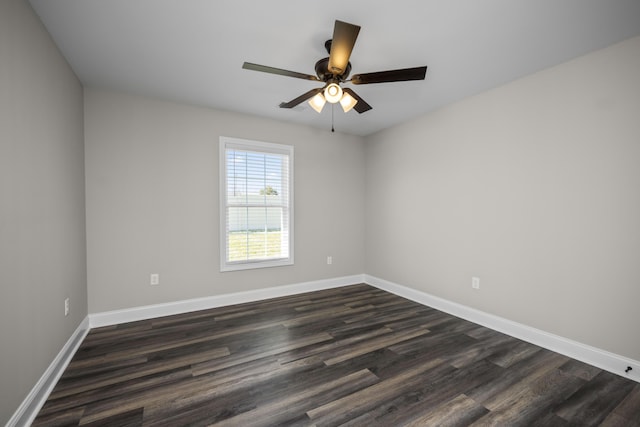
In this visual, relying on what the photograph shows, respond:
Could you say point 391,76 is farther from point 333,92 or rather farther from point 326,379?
point 326,379

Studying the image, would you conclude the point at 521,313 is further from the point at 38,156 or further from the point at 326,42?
the point at 38,156

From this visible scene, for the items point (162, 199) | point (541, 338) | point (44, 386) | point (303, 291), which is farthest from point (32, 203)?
point (541, 338)

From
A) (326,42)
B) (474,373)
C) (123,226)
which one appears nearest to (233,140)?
(123,226)

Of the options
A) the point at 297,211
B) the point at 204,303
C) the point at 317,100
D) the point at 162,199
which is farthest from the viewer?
the point at 297,211

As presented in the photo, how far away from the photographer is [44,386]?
72.6 inches

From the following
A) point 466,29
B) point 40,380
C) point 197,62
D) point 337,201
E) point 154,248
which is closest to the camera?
point 40,380

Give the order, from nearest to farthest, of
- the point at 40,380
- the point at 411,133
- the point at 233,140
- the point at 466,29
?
the point at 40,380 < the point at 466,29 < the point at 233,140 < the point at 411,133

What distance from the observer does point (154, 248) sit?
3.26m

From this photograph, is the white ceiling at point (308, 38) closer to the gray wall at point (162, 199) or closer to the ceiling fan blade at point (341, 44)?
the ceiling fan blade at point (341, 44)

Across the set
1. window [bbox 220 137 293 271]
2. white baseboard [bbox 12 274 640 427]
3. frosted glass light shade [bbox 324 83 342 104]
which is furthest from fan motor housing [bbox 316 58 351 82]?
white baseboard [bbox 12 274 640 427]

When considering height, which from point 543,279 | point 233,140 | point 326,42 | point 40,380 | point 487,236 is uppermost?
point 326,42

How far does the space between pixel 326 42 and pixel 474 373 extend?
109 inches

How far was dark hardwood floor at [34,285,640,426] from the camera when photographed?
1684 millimetres

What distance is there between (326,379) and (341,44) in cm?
229
